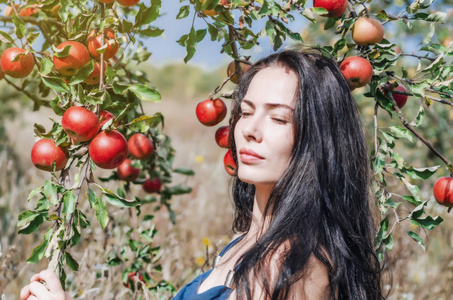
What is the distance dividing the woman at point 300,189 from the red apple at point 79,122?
0.38m

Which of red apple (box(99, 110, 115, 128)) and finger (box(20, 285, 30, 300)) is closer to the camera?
finger (box(20, 285, 30, 300))

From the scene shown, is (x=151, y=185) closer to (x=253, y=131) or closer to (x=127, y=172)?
(x=127, y=172)

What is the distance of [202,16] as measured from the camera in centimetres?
137

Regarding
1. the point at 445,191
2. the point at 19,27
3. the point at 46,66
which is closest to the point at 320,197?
the point at 445,191

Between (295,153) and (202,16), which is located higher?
(202,16)

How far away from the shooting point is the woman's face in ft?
4.14

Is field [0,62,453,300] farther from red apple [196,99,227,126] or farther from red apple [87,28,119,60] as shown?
red apple [87,28,119,60]

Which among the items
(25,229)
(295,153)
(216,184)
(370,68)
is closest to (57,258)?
(25,229)

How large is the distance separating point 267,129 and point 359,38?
339mm

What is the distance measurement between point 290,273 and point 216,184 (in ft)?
11.8

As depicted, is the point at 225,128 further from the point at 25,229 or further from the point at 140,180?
the point at 25,229

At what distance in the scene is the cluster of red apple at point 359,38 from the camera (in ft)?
4.14

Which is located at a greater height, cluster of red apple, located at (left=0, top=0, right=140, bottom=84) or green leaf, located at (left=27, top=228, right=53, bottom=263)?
cluster of red apple, located at (left=0, top=0, right=140, bottom=84)

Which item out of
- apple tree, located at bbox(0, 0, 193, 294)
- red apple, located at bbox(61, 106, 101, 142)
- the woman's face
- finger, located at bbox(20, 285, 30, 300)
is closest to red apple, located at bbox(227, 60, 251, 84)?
the woman's face
